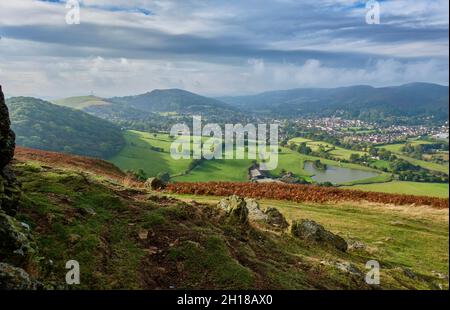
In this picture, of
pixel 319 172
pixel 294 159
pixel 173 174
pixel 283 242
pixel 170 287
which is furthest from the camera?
pixel 294 159

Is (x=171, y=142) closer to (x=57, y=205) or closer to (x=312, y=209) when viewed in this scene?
(x=312, y=209)

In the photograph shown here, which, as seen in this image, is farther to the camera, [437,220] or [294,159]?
[294,159]

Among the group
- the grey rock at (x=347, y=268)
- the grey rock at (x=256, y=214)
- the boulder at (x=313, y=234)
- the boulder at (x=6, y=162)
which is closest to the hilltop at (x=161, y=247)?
the grey rock at (x=347, y=268)

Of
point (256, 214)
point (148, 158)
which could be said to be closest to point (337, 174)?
point (148, 158)

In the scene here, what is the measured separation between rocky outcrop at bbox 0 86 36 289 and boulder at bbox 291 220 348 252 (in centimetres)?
1266

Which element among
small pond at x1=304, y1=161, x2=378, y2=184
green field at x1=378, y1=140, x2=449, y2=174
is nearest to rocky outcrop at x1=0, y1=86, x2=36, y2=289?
small pond at x1=304, y1=161, x2=378, y2=184

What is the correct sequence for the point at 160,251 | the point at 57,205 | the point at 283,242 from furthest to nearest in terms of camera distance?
the point at 283,242, the point at 57,205, the point at 160,251

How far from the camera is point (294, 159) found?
429 ft

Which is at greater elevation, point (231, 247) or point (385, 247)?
point (231, 247)

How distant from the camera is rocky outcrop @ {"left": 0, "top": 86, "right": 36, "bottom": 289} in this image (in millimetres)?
8055

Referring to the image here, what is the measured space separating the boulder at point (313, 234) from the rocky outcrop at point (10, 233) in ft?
41.5
